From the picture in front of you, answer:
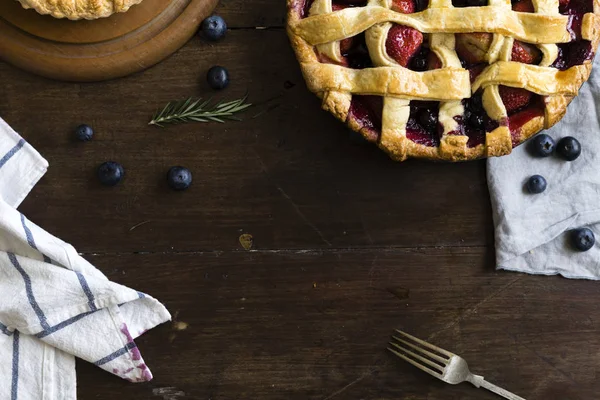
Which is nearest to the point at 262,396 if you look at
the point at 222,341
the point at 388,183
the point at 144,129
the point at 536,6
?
the point at 222,341

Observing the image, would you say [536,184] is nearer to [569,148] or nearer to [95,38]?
[569,148]

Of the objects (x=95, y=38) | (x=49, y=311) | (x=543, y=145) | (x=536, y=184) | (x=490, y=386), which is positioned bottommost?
(x=490, y=386)

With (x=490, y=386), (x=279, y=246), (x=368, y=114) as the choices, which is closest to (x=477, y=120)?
(x=368, y=114)

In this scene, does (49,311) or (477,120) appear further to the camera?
(49,311)

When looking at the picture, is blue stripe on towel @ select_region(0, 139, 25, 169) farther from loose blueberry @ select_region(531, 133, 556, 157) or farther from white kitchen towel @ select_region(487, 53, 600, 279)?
loose blueberry @ select_region(531, 133, 556, 157)

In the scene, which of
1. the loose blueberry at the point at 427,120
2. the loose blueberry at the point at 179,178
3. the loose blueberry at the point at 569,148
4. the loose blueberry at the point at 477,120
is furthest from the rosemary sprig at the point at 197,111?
the loose blueberry at the point at 569,148

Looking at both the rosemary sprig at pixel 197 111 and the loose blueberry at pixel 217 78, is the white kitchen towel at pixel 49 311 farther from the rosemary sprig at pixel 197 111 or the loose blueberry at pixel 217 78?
the loose blueberry at pixel 217 78

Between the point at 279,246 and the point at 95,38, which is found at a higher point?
the point at 95,38

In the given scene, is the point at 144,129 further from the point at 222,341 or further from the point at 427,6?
the point at 427,6
